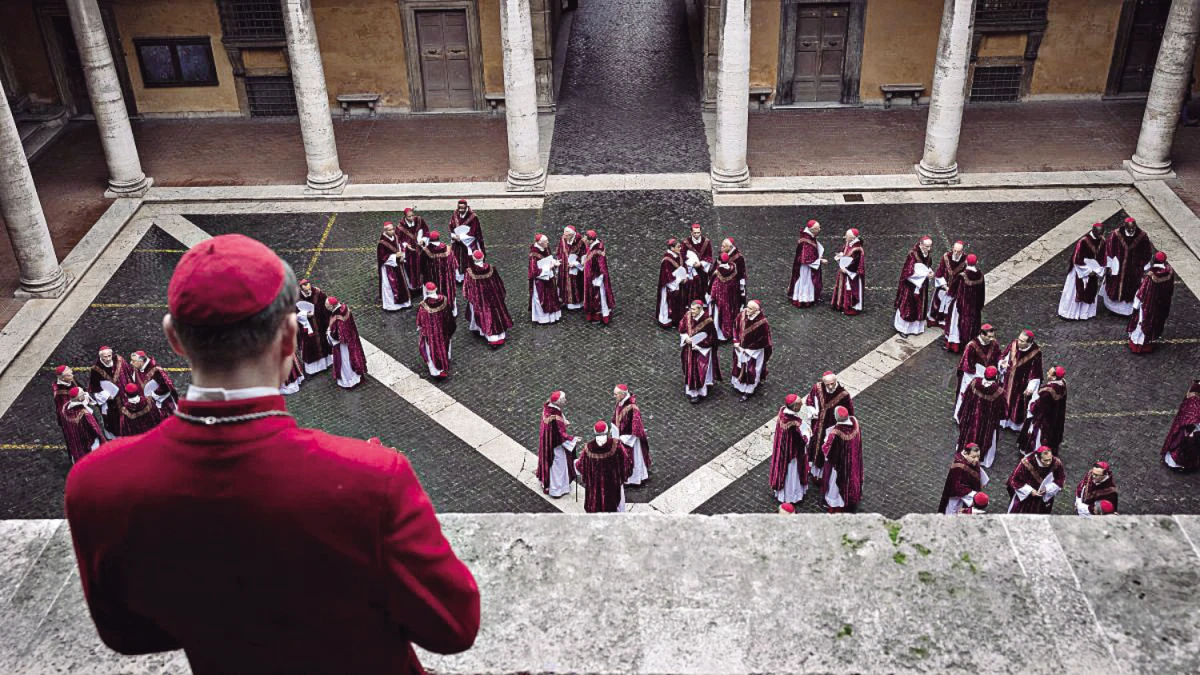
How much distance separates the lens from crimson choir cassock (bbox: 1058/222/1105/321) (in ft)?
51.3

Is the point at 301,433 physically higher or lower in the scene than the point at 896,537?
higher

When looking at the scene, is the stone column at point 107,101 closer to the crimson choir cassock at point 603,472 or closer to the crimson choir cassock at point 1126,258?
the crimson choir cassock at point 603,472

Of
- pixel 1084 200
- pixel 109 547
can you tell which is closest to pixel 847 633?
pixel 109 547

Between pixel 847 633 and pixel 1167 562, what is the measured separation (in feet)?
4.24

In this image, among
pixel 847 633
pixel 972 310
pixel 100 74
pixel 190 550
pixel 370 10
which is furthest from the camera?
pixel 370 10

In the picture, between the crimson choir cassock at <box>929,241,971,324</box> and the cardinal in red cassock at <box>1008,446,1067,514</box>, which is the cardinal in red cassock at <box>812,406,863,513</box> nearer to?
the cardinal in red cassock at <box>1008,446,1067,514</box>

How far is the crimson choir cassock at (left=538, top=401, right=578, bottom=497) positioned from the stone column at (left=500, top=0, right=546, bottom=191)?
332 inches

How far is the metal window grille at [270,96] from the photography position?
24375 millimetres

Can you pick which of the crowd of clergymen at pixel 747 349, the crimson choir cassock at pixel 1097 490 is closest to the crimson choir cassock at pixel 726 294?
the crowd of clergymen at pixel 747 349

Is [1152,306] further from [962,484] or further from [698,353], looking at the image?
[698,353]

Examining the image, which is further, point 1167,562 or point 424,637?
point 1167,562

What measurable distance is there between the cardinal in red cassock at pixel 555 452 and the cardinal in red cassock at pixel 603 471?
0.28 meters

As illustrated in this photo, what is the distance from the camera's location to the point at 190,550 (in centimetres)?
265

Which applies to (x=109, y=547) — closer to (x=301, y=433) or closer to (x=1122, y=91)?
(x=301, y=433)
